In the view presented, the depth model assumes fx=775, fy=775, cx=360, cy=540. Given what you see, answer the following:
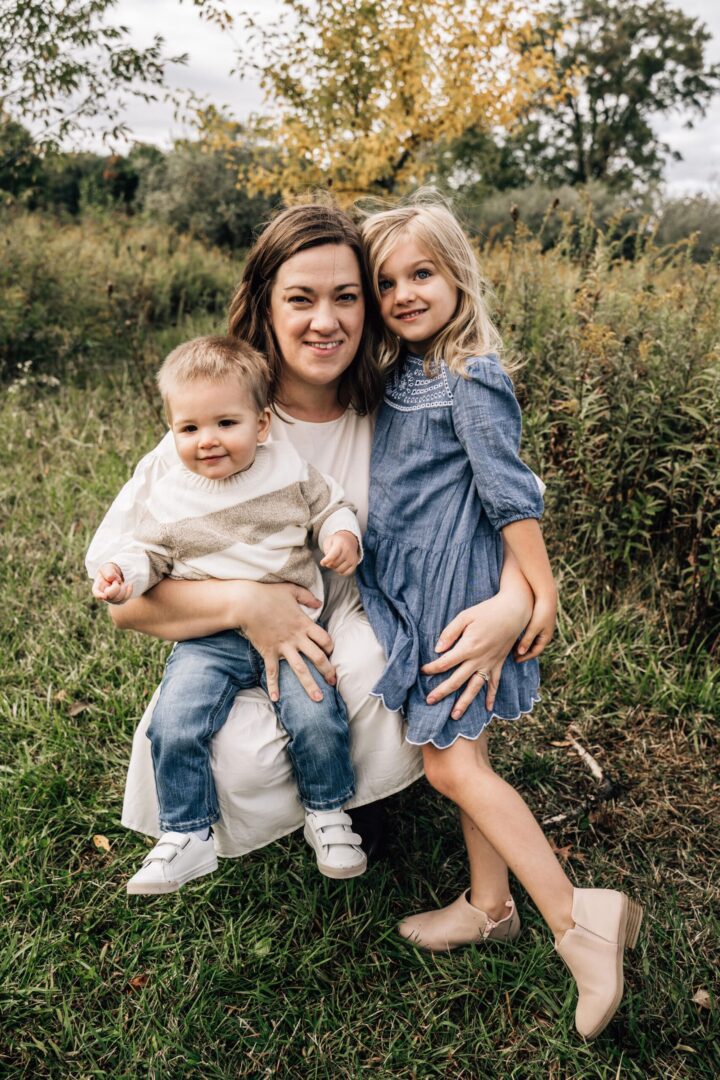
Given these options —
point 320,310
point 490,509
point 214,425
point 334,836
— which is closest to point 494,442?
point 490,509

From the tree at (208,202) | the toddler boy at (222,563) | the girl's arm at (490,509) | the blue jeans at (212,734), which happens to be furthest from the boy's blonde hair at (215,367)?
the tree at (208,202)

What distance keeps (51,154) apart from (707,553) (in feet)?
17.5

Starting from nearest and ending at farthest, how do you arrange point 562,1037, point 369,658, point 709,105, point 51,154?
point 562,1037
point 369,658
point 51,154
point 709,105

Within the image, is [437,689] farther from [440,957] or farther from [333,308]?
[333,308]

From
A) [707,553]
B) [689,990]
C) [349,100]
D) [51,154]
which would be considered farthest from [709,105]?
[689,990]

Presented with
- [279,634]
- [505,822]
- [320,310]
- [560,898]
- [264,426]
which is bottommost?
[560,898]

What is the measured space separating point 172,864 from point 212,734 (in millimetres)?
285

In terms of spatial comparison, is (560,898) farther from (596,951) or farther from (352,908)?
(352,908)

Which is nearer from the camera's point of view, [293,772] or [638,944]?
[293,772]

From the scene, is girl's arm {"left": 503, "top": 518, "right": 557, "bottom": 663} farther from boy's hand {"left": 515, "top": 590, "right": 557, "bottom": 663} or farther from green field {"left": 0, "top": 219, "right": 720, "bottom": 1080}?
green field {"left": 0, "top": 219, "right": 720, "bottom": 1080}

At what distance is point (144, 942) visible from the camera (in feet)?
6.58

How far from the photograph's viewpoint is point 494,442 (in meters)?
1.87

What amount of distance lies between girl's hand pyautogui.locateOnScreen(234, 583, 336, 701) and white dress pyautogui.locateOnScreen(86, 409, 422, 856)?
82 mm

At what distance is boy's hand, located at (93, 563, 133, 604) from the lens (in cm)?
171
